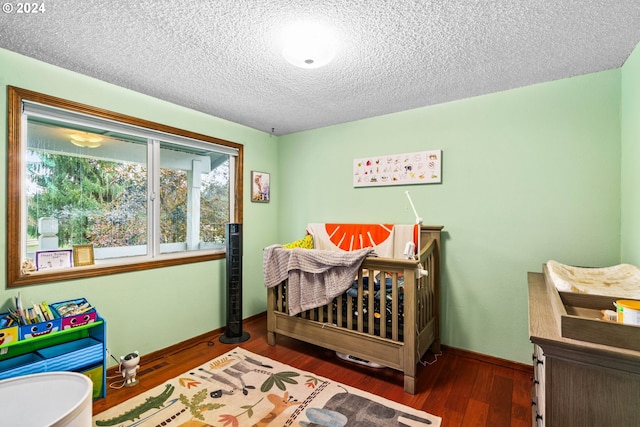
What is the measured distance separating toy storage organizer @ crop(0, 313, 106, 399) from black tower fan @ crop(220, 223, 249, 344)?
3.30 ft

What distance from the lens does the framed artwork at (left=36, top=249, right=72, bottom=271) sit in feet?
6.07

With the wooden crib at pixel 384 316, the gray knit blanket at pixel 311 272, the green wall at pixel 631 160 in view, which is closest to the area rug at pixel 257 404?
the wooden crib at pixel 384 316

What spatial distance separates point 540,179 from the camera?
208 centimetres

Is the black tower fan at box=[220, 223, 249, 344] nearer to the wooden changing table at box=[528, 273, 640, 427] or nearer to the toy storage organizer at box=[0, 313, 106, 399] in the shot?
the toy storage organizer at box=[0, 313, 106, 399]

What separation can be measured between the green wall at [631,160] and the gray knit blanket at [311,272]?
1.51 metres

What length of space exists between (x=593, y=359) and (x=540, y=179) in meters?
1.61

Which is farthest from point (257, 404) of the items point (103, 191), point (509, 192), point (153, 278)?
point (509, 192)

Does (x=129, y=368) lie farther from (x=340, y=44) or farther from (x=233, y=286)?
(x=340, y=44)

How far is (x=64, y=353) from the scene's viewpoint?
175cm

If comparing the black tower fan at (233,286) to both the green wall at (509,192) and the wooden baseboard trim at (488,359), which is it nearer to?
the green wall at (509,192)

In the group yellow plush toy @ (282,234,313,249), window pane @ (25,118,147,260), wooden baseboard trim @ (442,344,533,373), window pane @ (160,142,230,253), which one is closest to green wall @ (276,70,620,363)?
wooden baseboard trim @ (442,344,533,373)

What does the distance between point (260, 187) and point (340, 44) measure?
6.48 feet

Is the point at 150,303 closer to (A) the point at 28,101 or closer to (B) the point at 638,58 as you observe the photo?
(A) the point at 28,101

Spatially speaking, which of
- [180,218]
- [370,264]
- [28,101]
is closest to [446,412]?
[370,264]
